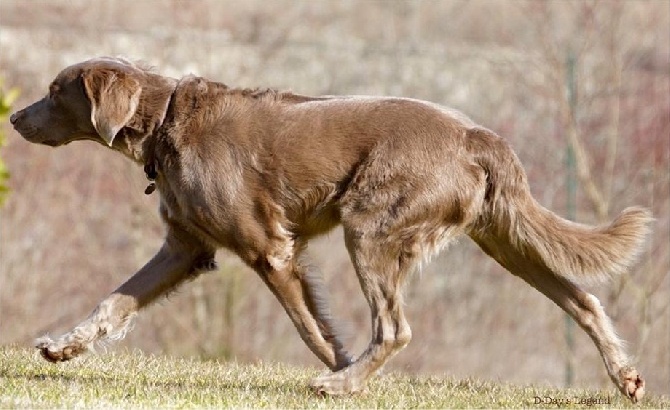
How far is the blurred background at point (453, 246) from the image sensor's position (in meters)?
11.8

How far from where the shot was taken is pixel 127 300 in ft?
22.7

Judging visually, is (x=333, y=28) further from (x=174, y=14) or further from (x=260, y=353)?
(x=260, y=353)

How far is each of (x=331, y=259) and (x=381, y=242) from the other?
240 inches

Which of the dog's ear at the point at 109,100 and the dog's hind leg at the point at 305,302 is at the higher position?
the dog's ear at the point at 109,100

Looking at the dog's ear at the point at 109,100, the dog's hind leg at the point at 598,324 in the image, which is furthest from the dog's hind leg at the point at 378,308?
the dog's ear at the point at 109,100

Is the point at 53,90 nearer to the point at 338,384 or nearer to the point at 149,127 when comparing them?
the point at 149,127

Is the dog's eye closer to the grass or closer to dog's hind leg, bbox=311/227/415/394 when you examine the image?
the grass

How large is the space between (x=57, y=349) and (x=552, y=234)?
8.04 feet

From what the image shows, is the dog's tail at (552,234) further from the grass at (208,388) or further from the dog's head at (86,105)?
the dog's head at (86,105)

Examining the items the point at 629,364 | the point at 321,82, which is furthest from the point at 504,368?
the point at 629,364

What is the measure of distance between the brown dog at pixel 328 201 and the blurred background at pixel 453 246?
480cm

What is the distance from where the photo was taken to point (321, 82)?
12.9 metres

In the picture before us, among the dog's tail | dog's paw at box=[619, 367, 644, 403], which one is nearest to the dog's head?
the dog's tail

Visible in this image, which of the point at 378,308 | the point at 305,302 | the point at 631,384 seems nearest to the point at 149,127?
the point at 305,302
